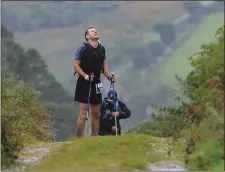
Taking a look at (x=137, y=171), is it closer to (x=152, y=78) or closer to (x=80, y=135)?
(x=80, y=135)

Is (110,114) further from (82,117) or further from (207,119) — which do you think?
(207,119)

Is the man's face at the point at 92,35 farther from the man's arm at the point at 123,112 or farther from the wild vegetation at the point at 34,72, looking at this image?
the wild vegetation at the point at 34,72

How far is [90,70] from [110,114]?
80.4 inches

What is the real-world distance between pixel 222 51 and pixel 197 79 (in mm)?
1449

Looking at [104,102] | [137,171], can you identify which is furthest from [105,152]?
[104,102]

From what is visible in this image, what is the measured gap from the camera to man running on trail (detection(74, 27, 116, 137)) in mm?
13141

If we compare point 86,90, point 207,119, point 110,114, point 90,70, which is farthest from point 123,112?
point 207,119

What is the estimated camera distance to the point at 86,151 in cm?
982

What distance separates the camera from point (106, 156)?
953 cm

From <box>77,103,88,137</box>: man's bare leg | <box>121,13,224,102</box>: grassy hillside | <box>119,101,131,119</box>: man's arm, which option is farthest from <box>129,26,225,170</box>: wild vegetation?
<box>121,13,224,102</box>: grassy hillside

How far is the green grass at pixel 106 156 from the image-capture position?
887 cm

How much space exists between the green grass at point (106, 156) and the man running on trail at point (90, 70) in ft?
7.91

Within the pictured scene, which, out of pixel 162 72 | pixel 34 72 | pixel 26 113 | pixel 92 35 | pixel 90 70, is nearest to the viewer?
pixel 92 35

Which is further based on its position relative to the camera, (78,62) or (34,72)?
(34,72)
